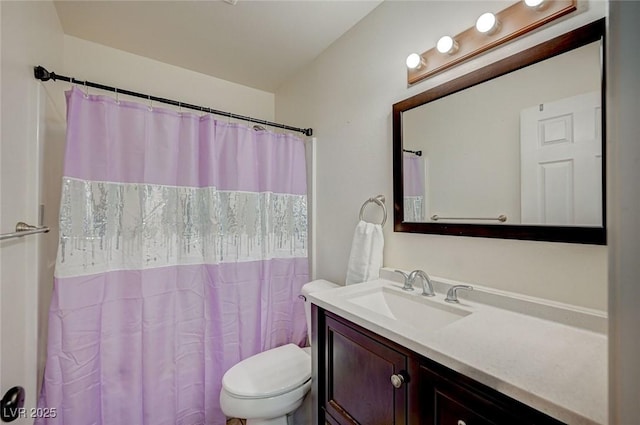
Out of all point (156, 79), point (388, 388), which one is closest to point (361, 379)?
point (388, 388)

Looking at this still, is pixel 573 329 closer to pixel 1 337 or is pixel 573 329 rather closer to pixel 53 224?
pixel 1 337

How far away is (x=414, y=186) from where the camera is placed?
51.3 inches

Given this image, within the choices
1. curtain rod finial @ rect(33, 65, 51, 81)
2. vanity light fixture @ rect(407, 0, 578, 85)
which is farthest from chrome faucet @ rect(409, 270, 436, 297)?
curtain rod finial @ rect(33, 65, 51, 81)

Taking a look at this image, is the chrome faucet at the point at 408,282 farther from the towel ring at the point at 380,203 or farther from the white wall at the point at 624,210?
the white wall at the point at 624,210

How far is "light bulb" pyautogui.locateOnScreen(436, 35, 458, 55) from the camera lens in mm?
1114

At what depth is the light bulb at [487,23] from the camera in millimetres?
988

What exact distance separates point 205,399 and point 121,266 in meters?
0.93

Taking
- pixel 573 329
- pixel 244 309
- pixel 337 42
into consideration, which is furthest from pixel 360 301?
pixel 337 42

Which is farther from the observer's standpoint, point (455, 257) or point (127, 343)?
point (127, 343)

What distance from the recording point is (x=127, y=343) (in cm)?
140

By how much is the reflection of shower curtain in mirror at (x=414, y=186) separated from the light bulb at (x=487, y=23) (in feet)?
1.73

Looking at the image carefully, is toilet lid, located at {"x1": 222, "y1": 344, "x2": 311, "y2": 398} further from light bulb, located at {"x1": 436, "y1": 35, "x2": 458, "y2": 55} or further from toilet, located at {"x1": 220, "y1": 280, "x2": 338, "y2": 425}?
light bulb, located at {"x1": 436, "y1": 35, "x2": 458, "y2": 55}

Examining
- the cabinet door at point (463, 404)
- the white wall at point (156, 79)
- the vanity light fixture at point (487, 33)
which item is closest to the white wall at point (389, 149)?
the vanity light fixture at point (487, 33)

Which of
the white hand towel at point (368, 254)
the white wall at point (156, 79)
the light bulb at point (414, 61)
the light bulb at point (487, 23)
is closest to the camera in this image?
the light bulb at point (487, 23)
